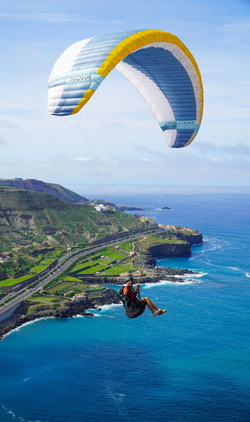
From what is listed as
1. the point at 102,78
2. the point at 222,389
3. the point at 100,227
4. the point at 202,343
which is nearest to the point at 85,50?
the point at 102,78

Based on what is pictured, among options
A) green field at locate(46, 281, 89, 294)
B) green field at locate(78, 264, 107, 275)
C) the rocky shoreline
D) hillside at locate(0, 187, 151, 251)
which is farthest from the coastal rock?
green field at locate(46, 281, 89, 294)

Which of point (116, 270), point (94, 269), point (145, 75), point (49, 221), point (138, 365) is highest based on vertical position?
point (145, 75)

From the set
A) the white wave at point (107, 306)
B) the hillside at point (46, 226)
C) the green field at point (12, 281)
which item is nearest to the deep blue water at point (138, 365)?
the white wave at point (107, 306)

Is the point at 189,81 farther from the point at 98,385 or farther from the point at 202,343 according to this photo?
the point at 202,343

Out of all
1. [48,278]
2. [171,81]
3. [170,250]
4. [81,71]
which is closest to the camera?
[81,71]

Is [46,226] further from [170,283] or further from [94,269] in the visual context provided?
[170,283]

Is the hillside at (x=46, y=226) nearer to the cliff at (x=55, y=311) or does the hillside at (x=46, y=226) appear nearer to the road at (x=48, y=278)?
the road at (x=48, y=278)

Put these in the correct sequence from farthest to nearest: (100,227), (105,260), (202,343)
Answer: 1. (100,227)
2. (105,260)
3. (202,343)

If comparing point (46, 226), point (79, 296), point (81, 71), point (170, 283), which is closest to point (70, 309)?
point (79, 296)
